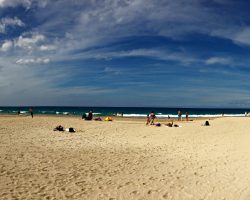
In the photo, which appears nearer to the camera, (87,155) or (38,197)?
(38,197)

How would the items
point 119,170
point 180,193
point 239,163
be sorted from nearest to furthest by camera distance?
point 180,193 → point 119,170 → point 239,163

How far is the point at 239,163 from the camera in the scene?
13.3m

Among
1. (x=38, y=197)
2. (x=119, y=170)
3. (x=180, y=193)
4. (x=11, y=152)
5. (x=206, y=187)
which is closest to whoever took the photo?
(x=38, y=197)

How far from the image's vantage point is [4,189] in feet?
28.1

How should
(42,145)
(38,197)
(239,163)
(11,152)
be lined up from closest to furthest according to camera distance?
(38,197)
(239,163)
(11,152)
(42,145)

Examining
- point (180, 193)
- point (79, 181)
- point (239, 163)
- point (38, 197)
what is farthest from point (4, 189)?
point (239, 163)

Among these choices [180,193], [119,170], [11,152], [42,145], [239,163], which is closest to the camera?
[180,193]

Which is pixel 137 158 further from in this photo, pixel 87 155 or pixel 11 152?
pixel 11 152

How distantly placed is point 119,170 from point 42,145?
6.75m

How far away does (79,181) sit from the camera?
388 inches

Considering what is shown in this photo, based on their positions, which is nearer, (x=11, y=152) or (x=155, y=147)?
(x=11, y=152)

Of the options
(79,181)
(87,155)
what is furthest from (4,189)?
(87,155)

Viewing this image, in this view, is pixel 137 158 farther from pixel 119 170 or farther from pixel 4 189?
pixel 4 189

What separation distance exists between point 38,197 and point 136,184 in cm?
317
